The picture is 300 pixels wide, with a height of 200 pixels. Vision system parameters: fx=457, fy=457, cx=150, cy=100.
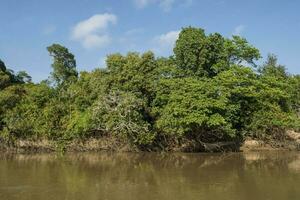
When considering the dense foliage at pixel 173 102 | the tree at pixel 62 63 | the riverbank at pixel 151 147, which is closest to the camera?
the dense foliage at pixel 173 102

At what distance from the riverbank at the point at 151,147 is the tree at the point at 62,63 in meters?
9.32

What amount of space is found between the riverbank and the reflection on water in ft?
6.06

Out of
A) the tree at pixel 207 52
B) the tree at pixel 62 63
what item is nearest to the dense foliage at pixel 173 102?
the tree at pixel 207 52

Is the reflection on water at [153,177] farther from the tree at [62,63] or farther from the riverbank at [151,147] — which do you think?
the tree at [62,63]

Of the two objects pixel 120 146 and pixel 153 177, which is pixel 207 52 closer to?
pixel 120 146

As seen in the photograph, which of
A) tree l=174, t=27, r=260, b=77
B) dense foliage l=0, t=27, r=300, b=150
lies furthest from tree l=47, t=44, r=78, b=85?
tree l=174, t=27, r=260, b=77

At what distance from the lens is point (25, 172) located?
18.5 m

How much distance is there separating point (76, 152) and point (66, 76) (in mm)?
11676

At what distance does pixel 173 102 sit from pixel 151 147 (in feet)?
13.1

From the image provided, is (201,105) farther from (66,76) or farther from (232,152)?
(66,76)

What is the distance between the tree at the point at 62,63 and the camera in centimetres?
3750

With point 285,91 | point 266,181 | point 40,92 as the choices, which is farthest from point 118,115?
point 266,181

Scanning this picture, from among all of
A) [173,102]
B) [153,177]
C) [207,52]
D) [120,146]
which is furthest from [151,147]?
[153,177]

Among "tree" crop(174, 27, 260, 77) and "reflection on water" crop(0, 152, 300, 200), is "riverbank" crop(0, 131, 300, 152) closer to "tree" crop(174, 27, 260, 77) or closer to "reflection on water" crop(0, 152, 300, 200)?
"reflection on water" crop(0, 152, 300, 200)
